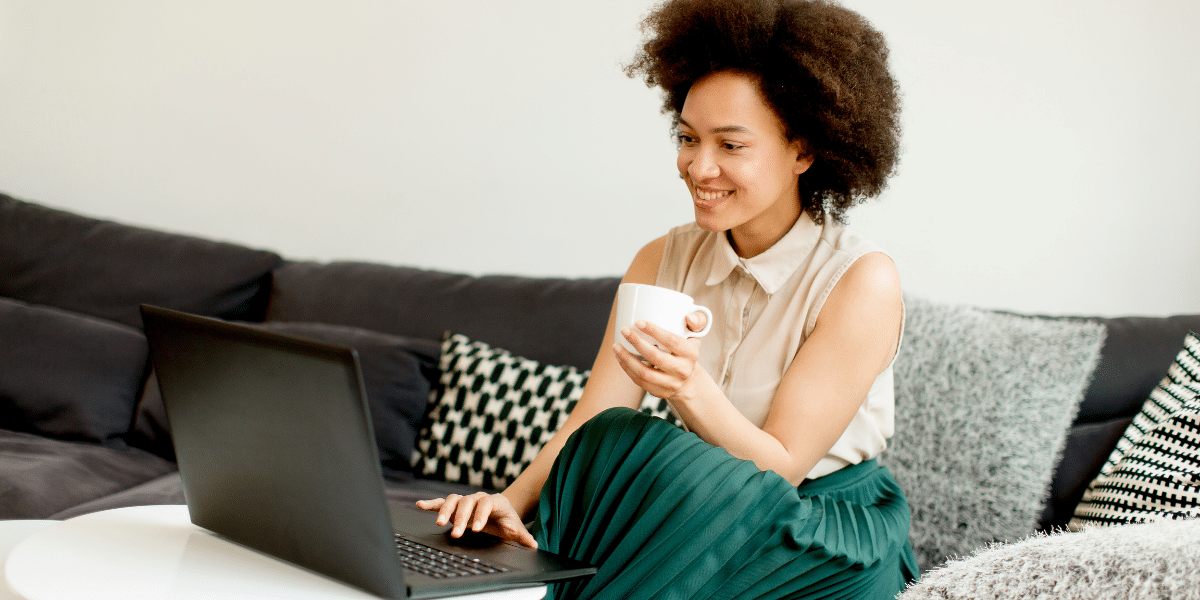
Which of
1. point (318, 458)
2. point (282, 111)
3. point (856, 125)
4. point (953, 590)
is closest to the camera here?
point (318, 458)

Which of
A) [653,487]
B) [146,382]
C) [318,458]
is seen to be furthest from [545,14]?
[318,458]

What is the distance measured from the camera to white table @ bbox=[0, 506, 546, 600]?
0.70 meters

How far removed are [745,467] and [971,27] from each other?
1435mm

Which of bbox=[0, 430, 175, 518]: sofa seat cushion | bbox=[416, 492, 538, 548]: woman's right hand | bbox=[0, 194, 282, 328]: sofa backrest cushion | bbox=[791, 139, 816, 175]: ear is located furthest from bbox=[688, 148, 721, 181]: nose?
bbox=[0, 194, 282, 328]: sofa backrest cushion

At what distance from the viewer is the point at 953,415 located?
4.94 feet

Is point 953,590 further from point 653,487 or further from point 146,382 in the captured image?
point 146,382

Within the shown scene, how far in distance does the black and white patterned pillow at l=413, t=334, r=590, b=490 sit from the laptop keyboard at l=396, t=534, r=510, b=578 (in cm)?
78

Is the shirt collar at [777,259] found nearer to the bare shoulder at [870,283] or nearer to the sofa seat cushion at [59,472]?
the bare shoulder at [870,283]

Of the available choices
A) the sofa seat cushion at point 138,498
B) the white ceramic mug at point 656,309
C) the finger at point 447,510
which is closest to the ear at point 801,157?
the white ceramic mug at point 656,309

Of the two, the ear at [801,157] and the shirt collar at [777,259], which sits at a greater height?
the ear at [801,157]

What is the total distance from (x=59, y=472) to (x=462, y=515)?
1025mm

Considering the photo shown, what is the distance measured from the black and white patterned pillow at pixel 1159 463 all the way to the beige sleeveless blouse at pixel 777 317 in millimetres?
365

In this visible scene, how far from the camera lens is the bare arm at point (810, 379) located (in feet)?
3.18

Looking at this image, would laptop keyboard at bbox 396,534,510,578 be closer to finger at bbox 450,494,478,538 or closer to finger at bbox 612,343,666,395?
finger at bbox 450,494,478,538
